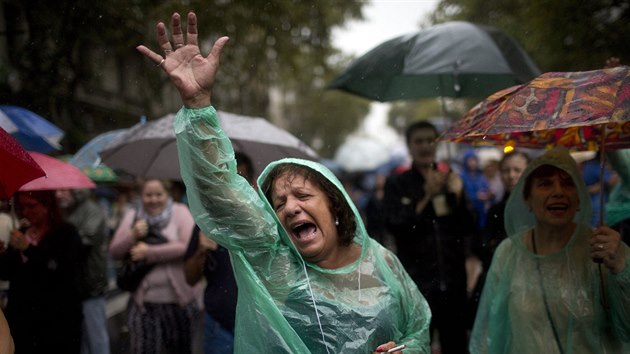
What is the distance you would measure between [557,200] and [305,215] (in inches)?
52.0

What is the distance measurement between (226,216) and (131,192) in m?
9.04

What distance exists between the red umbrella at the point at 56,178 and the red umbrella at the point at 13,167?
1.03 m

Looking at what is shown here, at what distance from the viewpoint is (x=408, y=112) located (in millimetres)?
63469

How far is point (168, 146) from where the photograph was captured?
4.09 m

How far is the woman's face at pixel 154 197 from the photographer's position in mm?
4184

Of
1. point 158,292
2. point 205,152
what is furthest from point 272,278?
point 158,292

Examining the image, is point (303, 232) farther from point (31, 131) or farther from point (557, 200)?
point (31, 131)

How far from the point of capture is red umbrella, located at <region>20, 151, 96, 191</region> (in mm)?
3438

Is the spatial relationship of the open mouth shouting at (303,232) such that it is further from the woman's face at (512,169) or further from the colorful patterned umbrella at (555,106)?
the woman's face at (512,169)

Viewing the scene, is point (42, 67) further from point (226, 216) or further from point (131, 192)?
point (131, 192)

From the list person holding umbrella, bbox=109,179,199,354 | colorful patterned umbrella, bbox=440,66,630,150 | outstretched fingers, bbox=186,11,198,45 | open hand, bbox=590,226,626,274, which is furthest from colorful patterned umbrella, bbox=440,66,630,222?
person holding umbrella, bbox=109,179,199,354

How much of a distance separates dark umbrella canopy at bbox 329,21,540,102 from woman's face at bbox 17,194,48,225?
2238mm

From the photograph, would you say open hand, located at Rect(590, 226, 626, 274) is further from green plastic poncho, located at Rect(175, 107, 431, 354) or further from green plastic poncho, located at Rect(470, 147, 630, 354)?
green plastic poncho, located at Rect(175, 107, 431, 354)

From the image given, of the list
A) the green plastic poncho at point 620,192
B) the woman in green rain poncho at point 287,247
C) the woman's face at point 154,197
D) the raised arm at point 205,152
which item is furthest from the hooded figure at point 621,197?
the woman's face at point 154,197
